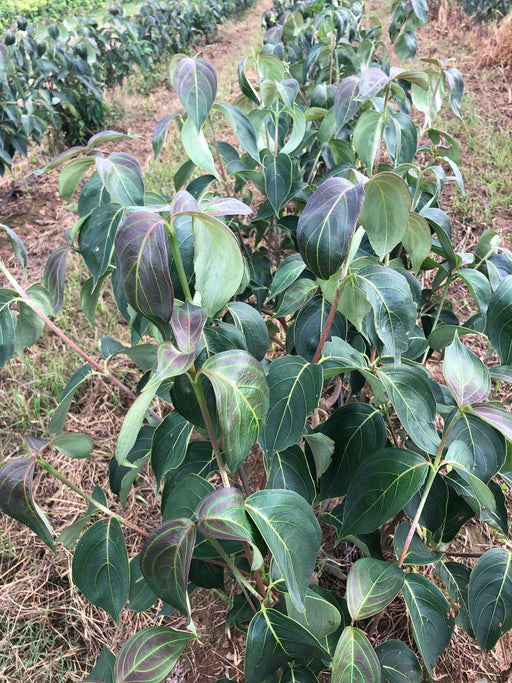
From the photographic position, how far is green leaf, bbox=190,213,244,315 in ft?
1.91

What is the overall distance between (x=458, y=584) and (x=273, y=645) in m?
0.42

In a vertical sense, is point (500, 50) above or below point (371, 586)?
above

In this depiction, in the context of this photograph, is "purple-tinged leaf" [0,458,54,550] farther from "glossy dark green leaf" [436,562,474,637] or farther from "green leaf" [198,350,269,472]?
"glossy dark green leaf" [436,562,474,637]

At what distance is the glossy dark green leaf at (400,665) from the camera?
903 millimetres

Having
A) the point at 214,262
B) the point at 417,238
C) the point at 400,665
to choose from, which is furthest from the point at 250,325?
the point at 400,665

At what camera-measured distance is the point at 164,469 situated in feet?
2.62

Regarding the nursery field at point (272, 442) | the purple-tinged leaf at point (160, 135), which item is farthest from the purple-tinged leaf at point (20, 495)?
the purple-tinged leaf at point (160, 135)

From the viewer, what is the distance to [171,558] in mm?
592

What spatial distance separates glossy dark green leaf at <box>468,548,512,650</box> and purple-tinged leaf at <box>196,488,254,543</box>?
424 millimetres

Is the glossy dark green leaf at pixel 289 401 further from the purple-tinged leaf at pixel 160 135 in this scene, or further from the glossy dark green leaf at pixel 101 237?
the purple-tinged leaf at pixel 160 135

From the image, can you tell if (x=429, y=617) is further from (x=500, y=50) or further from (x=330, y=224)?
(x=500, y=50)

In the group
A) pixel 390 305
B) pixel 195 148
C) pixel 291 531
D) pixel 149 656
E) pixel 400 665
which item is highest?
pixel 195 148

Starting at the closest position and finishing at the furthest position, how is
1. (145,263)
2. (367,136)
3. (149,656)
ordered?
(145,263) < (149,656) < (367,136)

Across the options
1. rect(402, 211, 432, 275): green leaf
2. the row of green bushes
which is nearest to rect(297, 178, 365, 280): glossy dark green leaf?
rect(402, 211, 432, 275): green leaf
